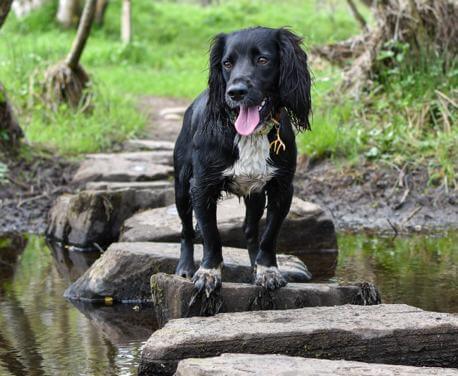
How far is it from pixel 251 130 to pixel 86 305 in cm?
198

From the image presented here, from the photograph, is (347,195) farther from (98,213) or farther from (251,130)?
(251,130)

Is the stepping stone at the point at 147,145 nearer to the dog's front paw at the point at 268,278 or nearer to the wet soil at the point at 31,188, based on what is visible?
the wet soil at the point at 31,188

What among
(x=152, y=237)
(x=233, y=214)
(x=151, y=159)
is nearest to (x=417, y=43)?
(x=151, y=159)

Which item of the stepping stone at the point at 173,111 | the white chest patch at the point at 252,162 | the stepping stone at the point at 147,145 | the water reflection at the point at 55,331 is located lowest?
the water reflection at the point at 55,331

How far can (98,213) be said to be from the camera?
8289 millimetres

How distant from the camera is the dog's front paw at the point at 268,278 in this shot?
5332 millimetres

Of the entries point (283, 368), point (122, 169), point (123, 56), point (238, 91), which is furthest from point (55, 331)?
point (123, 56)

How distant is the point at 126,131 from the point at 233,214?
4649mm

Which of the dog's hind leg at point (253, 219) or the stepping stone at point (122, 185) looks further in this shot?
the stepping stone at point (122, 185)

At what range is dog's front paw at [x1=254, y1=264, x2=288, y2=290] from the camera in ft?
17.5

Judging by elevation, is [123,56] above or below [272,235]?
above

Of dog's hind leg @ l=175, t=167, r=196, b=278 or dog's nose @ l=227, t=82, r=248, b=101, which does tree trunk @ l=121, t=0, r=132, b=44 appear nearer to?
dog's hind leg @ l=175, t=167, r=196, b=278

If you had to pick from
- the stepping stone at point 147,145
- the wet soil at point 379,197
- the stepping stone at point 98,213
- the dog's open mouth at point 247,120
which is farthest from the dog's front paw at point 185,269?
the stepping stone at point 147,145

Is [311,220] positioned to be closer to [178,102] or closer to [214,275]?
[214,275]
